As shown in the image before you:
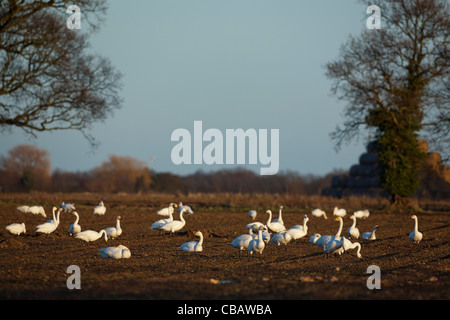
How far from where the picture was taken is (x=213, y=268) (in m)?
11.5

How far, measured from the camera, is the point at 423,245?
53.1 feet

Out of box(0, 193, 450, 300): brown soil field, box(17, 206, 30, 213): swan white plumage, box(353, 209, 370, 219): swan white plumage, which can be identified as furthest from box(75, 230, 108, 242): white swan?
box(353, 209, 370, 219): swan white plumage

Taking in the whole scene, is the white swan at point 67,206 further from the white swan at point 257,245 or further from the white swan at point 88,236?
the white swan at point 257,245

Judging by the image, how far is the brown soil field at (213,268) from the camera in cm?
837

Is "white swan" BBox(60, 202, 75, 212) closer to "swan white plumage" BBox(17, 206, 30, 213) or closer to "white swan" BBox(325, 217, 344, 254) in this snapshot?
"swan white plumage" BBox(17, 206, 30, 213)

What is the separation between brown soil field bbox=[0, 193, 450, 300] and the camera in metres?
8.37

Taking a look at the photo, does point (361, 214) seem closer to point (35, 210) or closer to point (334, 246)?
point (334, 246)

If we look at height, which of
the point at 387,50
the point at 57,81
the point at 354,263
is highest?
the point at 387,50

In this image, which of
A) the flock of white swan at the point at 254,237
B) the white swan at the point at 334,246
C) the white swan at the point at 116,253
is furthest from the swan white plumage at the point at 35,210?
the white swan at the point at 334,246

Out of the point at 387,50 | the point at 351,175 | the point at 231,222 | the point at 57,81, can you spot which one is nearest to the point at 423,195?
the point at 351,175

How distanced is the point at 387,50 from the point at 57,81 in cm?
1819

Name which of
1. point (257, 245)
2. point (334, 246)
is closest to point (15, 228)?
point (257, 245)

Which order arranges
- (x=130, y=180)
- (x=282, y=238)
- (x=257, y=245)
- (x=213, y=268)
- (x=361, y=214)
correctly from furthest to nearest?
(x=130, y=180)
(x=361, y=214)
(x=282, y=238)
(x=257, y=245)
(x=213, y=268)
